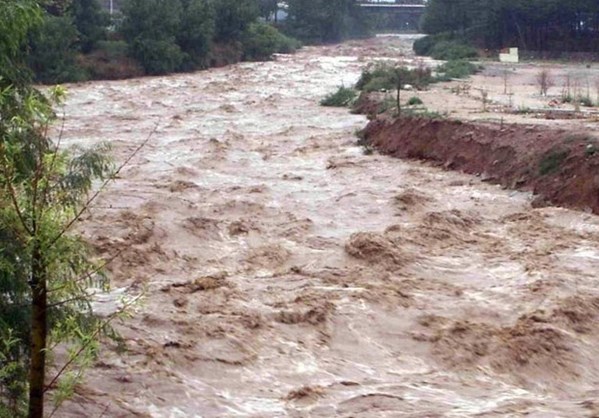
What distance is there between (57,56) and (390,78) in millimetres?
17155

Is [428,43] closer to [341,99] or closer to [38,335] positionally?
[341,99]

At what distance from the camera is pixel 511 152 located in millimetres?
23516

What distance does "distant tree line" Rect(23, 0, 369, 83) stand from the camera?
161ft

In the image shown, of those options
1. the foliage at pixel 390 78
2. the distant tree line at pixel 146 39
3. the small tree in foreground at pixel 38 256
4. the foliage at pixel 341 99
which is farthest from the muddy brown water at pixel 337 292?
the distant tree line at pixel 146 39

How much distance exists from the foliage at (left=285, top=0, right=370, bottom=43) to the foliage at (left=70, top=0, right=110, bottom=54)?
136ft

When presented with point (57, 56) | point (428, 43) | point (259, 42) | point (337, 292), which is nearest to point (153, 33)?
point (57, 56)

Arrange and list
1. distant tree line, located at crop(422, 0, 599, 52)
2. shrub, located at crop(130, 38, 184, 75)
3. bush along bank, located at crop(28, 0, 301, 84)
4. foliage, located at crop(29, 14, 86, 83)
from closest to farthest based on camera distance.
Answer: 1. foliage, located at crop(29, 14, 86, 83)
2. bush along bank, located at crop(28, 0, 301, 84)
3. shrub, located at crop(130, 38, 184, 75)
4. distant tree line, located at crop(422, 0, 599, 52)

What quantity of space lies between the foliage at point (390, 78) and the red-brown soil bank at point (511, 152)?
10938mm

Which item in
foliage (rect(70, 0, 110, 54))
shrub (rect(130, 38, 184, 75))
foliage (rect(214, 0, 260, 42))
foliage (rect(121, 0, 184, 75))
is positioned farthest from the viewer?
foliage (rect(214, 0, 260, 42))

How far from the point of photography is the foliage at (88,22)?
55062 millimetres

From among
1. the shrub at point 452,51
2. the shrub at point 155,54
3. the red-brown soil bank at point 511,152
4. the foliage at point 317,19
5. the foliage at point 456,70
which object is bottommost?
the red-brown soil bank at point 511,152

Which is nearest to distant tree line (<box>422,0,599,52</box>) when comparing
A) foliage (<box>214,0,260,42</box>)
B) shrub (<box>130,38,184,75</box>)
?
foliage (<box>214,0,260,42</box>)

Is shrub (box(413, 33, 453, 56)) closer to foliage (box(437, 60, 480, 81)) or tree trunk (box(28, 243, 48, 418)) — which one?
foliage (box(437, 60, 480, 81))

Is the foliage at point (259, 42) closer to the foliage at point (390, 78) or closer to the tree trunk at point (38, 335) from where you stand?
the foliage at point (390, 78)
